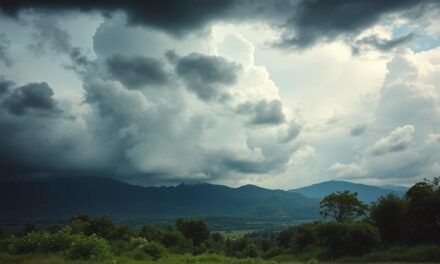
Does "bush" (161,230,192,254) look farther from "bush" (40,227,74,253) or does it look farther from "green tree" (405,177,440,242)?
"bush" (40,227,74,253)

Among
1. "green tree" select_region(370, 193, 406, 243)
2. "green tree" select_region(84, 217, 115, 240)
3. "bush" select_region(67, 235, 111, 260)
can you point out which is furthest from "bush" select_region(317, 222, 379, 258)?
"green tree" select_region(84, 217, 115, 240)

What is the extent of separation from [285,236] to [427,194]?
8646cm

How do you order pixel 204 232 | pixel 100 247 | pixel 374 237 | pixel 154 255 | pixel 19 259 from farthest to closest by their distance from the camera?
pixel 204 232
pixel 374 237
pixel 154 255
pixel 100 247
pixel 19 259

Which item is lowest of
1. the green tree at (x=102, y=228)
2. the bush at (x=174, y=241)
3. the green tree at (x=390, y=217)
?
the bush at (x=174, y=241)

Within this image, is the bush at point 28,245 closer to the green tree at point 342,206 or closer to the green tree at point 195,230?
the green tree at point 342,206

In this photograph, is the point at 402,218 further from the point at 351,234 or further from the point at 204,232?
the point at 204,232

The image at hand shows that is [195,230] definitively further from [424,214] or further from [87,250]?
[87,250]

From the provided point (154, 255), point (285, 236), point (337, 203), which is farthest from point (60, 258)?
point (285, 236)

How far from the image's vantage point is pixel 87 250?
104 ft

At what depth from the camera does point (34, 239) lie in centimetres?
3531

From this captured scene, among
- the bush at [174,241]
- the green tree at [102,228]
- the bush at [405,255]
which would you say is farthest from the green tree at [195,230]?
the bush at [405,255]

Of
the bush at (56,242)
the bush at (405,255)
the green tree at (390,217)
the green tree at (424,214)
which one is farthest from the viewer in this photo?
the green tree at (390,217)

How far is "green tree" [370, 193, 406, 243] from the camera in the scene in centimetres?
8719

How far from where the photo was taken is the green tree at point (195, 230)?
152 m
